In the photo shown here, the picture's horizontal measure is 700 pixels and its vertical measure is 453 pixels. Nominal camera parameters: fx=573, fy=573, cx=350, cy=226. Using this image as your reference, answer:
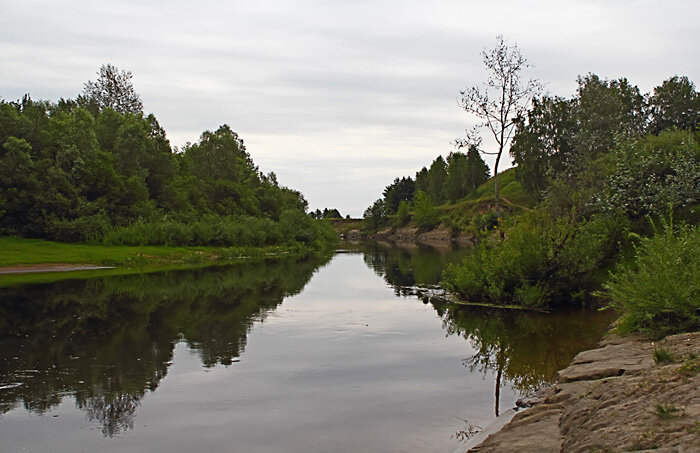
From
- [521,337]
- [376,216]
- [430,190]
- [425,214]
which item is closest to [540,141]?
[425,214]

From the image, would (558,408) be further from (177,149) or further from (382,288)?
(177,149)

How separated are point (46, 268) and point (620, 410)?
39227 millimetres

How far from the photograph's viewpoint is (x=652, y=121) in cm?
7444

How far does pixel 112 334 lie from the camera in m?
16.3

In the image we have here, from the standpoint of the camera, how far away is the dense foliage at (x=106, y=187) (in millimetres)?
48094

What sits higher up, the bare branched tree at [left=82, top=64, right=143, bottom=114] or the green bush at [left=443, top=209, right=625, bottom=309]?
the bare branched tree at [left=82, top=64, right=143, bottom=114]

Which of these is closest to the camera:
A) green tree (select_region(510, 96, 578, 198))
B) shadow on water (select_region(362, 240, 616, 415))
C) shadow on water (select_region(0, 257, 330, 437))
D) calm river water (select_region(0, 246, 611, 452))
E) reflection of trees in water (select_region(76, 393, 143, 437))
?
calm river water (select_region(0, 246, 611, 452))

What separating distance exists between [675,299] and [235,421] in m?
8.13

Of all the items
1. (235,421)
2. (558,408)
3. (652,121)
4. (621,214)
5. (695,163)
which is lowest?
(235,421)

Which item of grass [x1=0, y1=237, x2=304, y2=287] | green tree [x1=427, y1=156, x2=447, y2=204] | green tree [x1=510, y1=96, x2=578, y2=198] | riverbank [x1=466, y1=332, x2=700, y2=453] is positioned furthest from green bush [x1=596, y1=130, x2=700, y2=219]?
green tree [x1=427, y1=156, x2=447, y2=204]

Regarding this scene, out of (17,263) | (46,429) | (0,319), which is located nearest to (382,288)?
(0,319)

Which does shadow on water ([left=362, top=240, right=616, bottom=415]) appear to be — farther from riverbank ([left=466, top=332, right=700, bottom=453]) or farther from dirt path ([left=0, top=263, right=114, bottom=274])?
dirt path ([left=0, top=263, right=114, bottom=274])

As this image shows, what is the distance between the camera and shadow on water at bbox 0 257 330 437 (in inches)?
410

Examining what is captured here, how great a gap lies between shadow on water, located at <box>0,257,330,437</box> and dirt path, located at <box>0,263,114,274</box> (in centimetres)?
794
